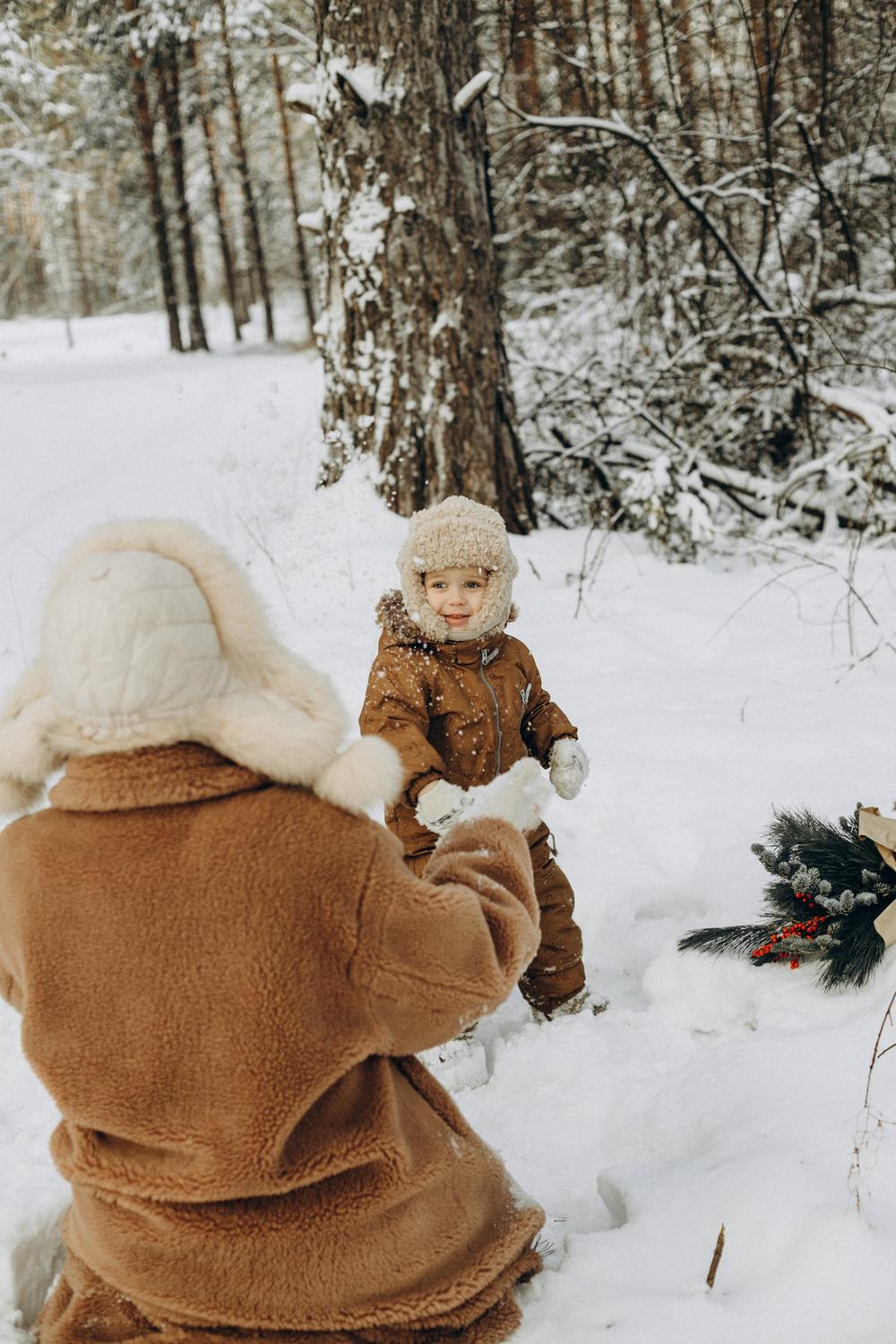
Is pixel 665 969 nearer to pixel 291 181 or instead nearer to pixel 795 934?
pixel 795 934

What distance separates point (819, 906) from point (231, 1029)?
1.78 m

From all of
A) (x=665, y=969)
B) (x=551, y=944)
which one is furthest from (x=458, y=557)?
(x=665, y=969)

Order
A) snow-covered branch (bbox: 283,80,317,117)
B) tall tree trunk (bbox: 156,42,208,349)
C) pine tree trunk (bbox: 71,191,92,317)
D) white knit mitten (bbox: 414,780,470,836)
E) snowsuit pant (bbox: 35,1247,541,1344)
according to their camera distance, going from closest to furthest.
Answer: snowsuit pant (bbox: 35,1247,541,1344), white knit mitten (bbox: 414,780,470,836), snow-covered branch (bbox: 283,80,317,117), tall tree trunk (bbox: 156,42,208,349), pine tree trunk (bbox: 71,191,92,317)

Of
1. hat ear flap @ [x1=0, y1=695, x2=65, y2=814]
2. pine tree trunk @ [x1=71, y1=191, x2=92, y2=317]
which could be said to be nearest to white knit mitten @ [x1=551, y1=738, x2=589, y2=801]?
hat ear flap @ [x1=0, y1=695, x2=65, y2=814]

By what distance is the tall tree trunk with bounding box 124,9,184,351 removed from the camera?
20078 mm

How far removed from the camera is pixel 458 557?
2682 millimetres

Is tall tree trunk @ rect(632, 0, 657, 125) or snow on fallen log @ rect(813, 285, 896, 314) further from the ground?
tall tree trunk @ rect(632, 0, 657, 125)

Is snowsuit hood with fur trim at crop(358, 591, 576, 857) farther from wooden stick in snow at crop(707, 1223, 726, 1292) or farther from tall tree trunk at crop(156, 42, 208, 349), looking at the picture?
tall tree trunk at crop(156, 42, 208, 349)

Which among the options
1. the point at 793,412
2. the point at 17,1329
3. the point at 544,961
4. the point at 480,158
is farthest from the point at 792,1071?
the point at 793,412

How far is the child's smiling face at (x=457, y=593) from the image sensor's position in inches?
107

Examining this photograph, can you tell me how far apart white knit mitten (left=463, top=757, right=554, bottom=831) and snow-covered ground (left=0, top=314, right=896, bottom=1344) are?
2.60ft

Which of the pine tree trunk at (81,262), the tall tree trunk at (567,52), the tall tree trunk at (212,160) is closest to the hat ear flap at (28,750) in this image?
the tall tree trunk at (567,52)

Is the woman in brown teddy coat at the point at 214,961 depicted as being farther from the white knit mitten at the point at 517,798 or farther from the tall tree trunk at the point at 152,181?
the tall tree trunk at the point at 152,181

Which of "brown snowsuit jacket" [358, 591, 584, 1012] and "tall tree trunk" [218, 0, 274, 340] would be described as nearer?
"brown snowsuit jacket" [358, 591, 584, 1012]
